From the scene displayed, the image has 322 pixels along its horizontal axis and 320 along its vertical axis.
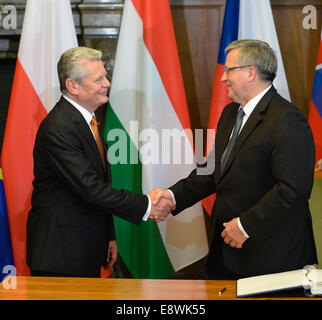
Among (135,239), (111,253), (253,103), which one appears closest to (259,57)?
(253,103)

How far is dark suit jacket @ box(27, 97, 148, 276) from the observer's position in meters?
2.24

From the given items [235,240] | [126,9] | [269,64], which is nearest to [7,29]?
[126,9]

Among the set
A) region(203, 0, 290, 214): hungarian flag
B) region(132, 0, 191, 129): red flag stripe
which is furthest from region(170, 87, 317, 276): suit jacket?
region(132, 0, 191, 129): red flag stripe

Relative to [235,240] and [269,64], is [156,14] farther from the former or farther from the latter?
[235,240]

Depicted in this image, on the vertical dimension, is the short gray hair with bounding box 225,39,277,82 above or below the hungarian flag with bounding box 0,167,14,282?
above

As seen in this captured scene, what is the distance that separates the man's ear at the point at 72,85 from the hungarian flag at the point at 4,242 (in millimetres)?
908

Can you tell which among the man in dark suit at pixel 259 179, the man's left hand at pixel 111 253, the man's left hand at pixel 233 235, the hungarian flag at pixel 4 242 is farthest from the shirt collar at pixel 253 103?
the hungarian flag at pixel 4 242

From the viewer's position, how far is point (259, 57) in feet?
7.18

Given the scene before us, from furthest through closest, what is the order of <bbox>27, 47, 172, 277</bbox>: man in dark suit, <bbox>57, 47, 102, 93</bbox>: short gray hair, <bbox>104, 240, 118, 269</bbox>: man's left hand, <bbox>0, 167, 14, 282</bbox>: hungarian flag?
<bbox>0, 167, 14, 282</bbox>: hungarian flag < <bbox>104, 240, 118, 269</bbox>: man's left hand < <bbox>57, 47, 102, 93</bbox>: short gray hair < <bbox>27, 47, 172, 277</bbox>: man in dark suit

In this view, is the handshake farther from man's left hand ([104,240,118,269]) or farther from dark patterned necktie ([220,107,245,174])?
dark patterned necktie ([220,107,245,174])

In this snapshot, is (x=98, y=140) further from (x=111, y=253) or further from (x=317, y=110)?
(x=317, y=110)

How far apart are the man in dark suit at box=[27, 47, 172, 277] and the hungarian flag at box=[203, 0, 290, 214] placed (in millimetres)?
871

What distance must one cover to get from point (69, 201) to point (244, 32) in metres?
1.52
